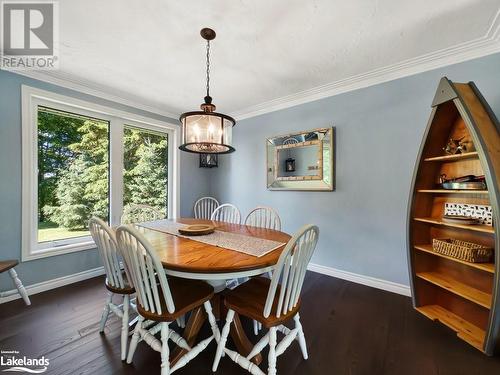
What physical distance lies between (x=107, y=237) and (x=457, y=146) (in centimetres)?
275

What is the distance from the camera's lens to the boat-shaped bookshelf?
141 cm

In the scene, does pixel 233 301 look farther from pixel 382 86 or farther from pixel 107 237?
pixel 382 86

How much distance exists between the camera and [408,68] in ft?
7.24

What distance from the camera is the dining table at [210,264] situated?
48.6 inches

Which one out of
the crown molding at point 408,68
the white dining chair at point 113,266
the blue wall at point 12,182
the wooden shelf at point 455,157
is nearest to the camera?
the white dining chair at point 113,266

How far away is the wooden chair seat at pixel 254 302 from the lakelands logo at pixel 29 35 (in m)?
2.31

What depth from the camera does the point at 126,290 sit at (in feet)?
5.05

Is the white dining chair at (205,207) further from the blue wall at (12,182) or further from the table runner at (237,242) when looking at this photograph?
the blue wall at (12,182)

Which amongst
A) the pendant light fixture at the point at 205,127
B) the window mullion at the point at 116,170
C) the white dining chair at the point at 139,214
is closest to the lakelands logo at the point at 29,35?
the window mullion at the point at 116,170

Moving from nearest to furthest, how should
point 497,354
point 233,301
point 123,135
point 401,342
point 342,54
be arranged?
point 233,301 → point 497,354 → point 401,342 → point 342,54 → point 123,135

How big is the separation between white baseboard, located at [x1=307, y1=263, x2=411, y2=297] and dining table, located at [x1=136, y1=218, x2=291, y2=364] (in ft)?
4.11

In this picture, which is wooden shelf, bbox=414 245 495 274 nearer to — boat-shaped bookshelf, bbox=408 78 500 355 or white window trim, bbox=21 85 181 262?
boat-shaped bookshelf, bbox=408 78 500 355

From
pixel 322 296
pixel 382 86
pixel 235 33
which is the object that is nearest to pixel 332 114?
pixel 382 86

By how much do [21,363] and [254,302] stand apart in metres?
1.56
